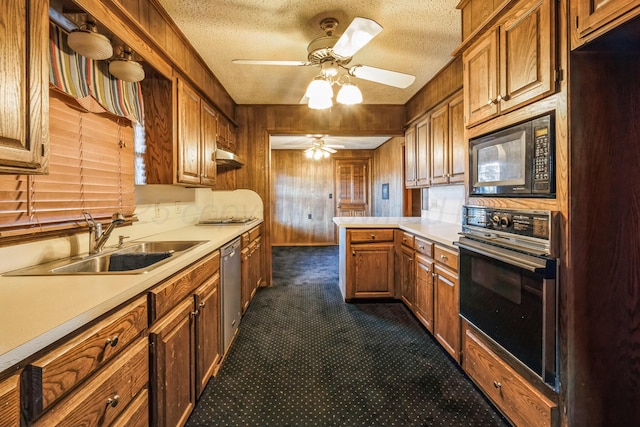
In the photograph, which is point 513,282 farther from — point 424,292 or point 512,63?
point 424,292

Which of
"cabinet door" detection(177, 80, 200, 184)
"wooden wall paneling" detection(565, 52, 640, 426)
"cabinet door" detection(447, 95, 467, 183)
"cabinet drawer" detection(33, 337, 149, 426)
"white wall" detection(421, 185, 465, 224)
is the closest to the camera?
"cabinet drawer" detection(33, 337, 149, 426)

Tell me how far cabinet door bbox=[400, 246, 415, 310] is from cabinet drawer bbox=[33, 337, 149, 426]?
2.27 m

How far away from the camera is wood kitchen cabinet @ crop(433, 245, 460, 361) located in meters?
1.97

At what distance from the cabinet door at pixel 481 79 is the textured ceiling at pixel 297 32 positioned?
409 millimetres

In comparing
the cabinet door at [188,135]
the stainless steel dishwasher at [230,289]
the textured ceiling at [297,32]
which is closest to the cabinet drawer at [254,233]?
the stainless steel dishwasher at [230,289]

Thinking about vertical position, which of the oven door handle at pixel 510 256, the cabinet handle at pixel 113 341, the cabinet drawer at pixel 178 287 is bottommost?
the cabinet handle at pixel 113 341

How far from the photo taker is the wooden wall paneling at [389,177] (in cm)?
521

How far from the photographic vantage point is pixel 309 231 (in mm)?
6988

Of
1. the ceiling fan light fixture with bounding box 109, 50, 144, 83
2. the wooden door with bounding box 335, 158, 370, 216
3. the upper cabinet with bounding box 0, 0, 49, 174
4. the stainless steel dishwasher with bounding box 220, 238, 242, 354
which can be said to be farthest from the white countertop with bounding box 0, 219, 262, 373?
the wooden door with bounding box 335, 158, 370, 216

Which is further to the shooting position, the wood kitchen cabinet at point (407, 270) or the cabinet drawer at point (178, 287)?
the wood kitchen cabinet at point (407, 270)

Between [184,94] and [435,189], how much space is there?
2.83 meters

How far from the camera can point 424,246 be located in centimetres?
246

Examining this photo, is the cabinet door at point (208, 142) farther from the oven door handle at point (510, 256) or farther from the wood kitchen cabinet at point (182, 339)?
the oven door handle at point (510, 256)

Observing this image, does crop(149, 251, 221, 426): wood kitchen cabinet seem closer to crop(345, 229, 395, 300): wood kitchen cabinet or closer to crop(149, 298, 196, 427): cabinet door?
crop(149, 298, 196, 427): cabinet door
